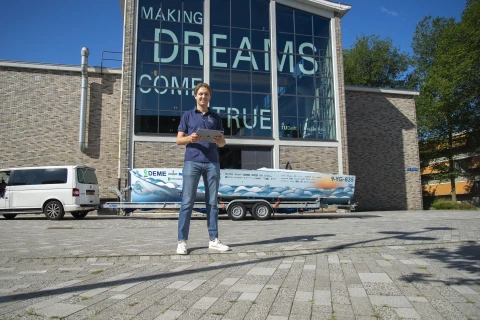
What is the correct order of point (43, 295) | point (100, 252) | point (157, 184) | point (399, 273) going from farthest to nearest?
point (157, 184) → point (100, 252) → point (399, 273) → point (43, 295)

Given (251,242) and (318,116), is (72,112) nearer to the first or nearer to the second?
(318,116)

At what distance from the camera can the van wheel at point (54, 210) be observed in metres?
12.3

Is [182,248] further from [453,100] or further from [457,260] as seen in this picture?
[453,100]

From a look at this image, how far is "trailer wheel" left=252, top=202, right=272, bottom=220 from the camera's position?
42.0ft

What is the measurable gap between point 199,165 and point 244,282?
190 cm

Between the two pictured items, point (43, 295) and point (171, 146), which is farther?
point (171, 146)

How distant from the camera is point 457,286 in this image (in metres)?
2.90

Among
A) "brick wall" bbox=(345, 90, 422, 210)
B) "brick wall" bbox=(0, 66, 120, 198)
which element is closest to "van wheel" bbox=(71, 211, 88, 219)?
"brick wall" bbox=(0, 66, 120, 198)

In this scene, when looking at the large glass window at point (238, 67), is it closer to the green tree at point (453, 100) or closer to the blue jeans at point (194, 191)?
the green tree at point (453, 100)

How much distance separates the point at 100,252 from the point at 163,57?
1464cm

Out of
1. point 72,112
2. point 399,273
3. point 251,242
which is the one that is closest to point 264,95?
point 72,112

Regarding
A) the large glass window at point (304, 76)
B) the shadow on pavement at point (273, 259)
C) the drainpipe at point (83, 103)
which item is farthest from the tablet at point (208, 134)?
the drainpipe at point (83, 103)

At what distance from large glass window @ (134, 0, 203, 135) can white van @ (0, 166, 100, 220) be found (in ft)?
15.6

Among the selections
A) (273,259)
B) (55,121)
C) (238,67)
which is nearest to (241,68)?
(238,67)
